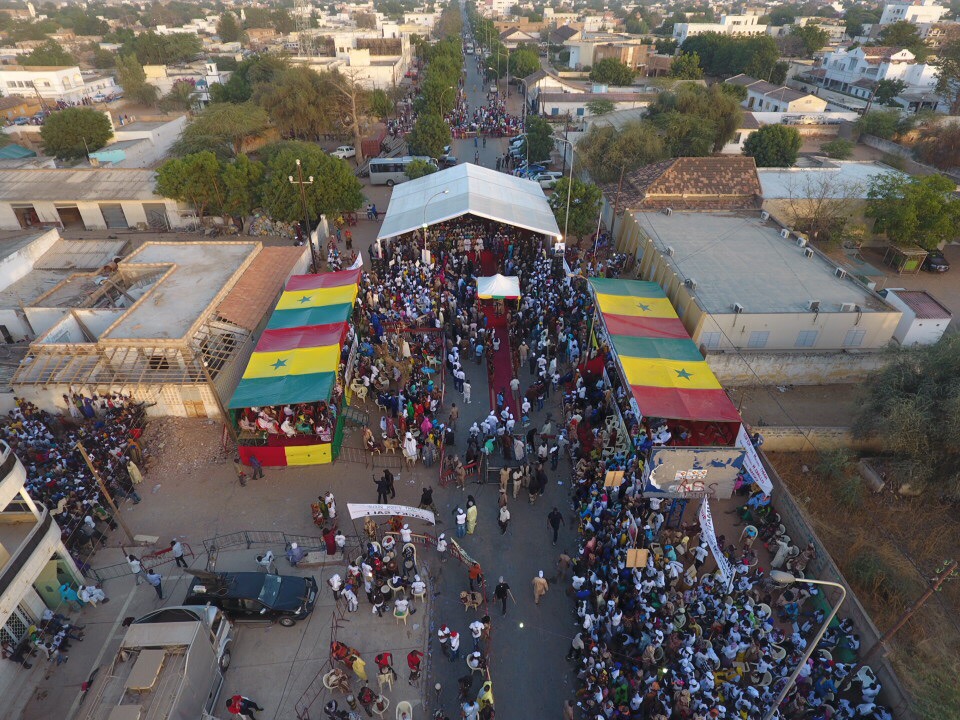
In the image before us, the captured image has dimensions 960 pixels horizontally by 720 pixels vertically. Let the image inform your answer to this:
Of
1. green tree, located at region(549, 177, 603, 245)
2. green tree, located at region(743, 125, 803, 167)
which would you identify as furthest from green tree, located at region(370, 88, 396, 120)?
green tree, located at region(743, 125, 803, 167)

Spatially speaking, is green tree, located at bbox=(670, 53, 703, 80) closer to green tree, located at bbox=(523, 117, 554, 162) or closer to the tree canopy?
the tree canopy

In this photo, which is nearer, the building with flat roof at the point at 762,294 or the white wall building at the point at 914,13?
the building with flat roof at the point at 762,294

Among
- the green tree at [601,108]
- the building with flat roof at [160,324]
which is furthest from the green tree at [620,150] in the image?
the building with flat roof at [160,324]

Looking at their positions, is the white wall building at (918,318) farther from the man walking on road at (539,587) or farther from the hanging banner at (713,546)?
the man walking on road at (539,587)

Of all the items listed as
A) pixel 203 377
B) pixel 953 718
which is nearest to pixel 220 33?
pixel 203 377

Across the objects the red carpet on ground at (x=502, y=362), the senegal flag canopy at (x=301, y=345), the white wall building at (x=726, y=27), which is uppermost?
the white wall building at (x=726, y=27)

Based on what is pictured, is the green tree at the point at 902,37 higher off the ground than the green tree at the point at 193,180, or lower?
higher

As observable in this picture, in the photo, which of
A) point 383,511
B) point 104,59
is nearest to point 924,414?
point 383,511
